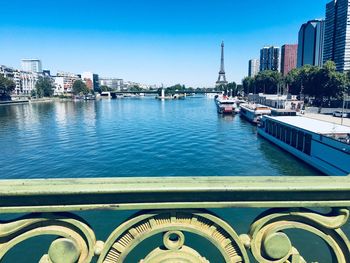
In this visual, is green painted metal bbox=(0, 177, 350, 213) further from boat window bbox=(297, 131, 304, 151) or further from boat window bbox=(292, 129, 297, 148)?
boat window bbox=(292, 129, 297, 148)

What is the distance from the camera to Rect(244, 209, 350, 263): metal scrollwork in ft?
5.51

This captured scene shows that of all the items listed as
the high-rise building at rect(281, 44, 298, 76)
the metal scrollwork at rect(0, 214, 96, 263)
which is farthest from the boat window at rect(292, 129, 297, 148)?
the high-rise building at rect(281, 44, 298, 76)

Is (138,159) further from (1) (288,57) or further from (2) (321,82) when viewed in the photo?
(1) (288,57)

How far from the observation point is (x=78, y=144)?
105ft

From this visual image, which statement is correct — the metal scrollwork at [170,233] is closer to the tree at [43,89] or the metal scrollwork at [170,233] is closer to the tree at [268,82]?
the tree at [268,82]

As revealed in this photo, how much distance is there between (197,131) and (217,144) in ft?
32.7

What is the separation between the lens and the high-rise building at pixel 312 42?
138m

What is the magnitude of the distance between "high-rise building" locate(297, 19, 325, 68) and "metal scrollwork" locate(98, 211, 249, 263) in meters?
159

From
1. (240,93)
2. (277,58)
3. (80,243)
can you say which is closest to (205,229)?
(80,243)

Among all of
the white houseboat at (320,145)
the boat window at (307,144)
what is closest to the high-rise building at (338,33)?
the white houseboat at (320,145)

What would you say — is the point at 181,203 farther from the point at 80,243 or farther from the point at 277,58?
the point at 277,58

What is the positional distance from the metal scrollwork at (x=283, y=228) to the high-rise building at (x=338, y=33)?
433 ft

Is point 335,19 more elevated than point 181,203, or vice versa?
point 335,19

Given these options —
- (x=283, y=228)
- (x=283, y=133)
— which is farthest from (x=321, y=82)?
(x=283, y=228)
